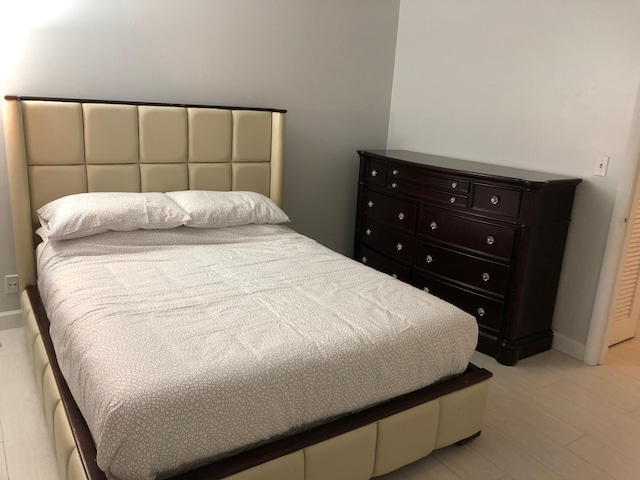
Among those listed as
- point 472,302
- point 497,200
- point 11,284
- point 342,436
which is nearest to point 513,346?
point 472,302

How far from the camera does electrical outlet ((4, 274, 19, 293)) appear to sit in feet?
10.4

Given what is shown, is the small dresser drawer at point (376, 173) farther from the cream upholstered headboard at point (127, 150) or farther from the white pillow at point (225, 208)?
the white pillow at point (225, 208)

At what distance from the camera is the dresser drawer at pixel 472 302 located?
3219 mm

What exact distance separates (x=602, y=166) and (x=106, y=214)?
2.71 metres

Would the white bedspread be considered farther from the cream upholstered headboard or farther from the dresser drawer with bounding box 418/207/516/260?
the dresser drawer with bounding box 418/207/516/260

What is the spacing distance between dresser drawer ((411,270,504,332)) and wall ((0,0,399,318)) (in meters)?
1.10

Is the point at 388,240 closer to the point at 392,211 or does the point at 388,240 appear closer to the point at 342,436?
the point at 392,211

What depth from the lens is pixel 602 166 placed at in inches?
120

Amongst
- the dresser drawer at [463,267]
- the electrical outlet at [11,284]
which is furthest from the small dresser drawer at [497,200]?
the electrical outlet at [11,284]

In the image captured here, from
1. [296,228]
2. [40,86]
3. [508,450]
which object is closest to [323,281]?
[508,450]

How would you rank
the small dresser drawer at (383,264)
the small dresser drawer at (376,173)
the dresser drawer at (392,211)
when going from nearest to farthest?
the dresser drawer at (392,211) → the small dresser drawer at (383,264) → the small dresser drawer at (376,173)

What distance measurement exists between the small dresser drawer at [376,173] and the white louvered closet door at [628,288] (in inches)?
61.5

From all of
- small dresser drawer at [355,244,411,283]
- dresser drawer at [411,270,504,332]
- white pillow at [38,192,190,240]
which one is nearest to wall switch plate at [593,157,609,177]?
dresser drawer at [411,270,504,332]

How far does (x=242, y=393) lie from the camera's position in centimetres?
167
